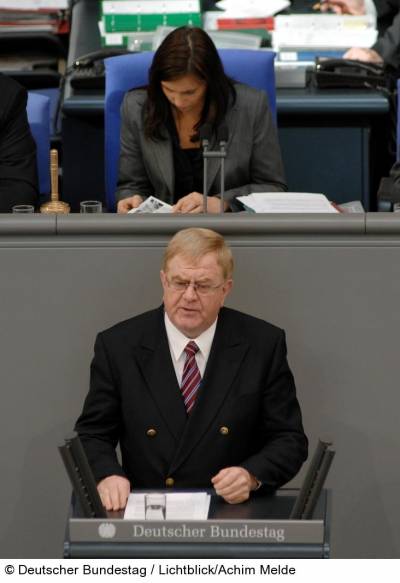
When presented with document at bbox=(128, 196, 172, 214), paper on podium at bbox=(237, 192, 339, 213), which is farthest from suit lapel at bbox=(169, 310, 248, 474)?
document at bbox=(128, 196, 172, 214)

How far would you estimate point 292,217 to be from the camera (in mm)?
3350

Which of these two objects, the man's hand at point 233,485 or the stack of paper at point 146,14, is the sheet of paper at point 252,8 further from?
the man's hand at point 233,485

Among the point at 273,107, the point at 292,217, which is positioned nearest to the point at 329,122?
the point at 273,107

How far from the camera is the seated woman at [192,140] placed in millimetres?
4480

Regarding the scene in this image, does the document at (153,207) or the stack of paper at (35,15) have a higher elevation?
the stack of paper at (35,15)

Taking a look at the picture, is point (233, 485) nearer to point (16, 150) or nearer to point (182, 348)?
point (182, 348)

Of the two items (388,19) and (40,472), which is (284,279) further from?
(388,19)

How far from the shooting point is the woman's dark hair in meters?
4.34

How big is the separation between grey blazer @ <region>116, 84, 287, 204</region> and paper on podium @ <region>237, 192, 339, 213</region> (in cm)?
71

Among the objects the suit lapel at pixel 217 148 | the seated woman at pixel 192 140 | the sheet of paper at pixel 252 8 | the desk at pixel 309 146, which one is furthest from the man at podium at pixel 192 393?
the sheet of paper at pixel 252 8

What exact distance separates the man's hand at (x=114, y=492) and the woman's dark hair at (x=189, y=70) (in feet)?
5.94

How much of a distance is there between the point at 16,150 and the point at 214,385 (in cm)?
171

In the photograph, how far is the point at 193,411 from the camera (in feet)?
9.95

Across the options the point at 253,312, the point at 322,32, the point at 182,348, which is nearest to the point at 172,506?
the point at 182,348
